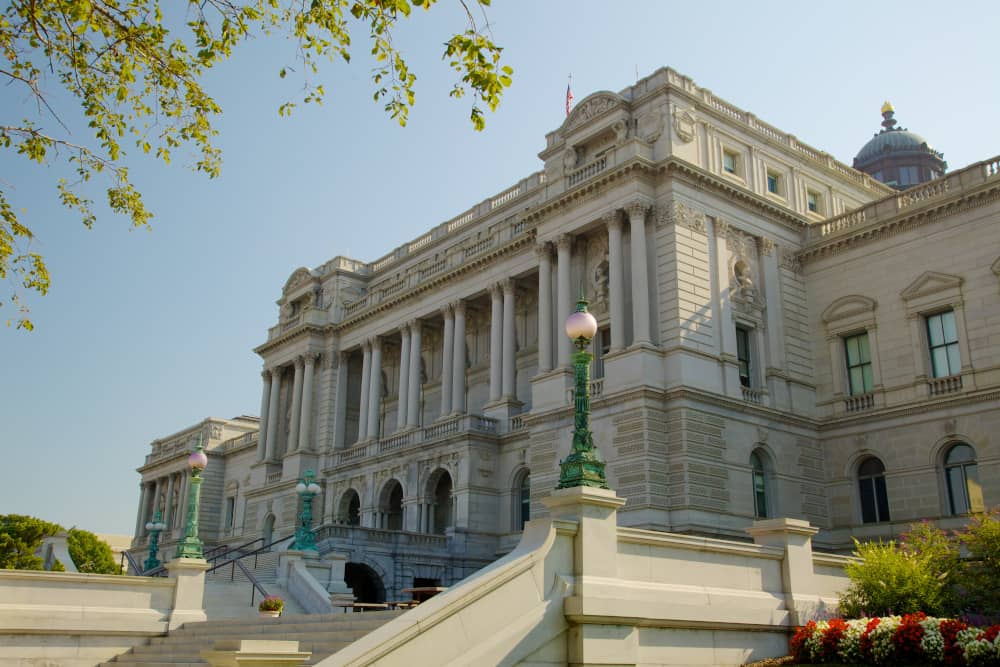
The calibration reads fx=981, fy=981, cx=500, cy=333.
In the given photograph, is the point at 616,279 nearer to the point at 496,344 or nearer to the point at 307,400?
the point at 496,344

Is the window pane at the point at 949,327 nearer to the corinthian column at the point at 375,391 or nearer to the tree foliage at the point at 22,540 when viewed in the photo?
the corinthian column at the point at 375,391

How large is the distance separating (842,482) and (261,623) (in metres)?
24.4

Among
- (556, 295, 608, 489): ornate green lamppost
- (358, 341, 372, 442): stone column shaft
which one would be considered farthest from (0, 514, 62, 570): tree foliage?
→ (556, 295, 608, 489): ornate green lamppost

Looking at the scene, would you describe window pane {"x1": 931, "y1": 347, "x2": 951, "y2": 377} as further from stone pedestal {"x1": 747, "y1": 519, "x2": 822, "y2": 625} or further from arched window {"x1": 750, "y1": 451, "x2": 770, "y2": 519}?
stone pedestal {"x1": 747, "y1": 519, "x2": 822, "y2": 625}

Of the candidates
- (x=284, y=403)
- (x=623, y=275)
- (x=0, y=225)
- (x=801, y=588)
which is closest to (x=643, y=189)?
(x=623, y=275)

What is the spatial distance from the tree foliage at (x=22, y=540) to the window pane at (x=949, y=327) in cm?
3446

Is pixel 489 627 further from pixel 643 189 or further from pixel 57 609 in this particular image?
pixel 643 189

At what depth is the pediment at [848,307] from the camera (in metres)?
37.9

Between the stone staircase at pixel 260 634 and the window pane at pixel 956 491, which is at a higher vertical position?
the window pane at pixel 956 491

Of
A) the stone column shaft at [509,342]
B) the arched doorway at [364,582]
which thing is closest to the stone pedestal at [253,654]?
the arched doorway at [364,582]

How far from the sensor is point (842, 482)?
3712cm

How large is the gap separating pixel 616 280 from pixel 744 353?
586 centimetres

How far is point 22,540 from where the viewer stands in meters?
38.2

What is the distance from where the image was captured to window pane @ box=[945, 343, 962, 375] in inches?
1362
